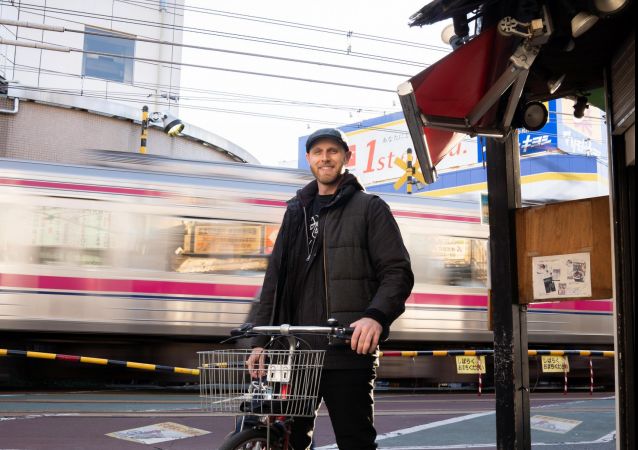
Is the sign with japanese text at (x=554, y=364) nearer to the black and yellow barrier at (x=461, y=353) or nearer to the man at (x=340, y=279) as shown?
the black and yellow barrier at (x=461, y=353)

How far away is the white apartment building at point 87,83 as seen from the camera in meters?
16.6

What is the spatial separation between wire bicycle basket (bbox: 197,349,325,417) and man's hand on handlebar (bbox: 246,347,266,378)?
0.06 feet

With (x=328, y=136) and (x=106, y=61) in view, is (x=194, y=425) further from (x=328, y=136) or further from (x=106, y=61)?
(x=106, y=61)

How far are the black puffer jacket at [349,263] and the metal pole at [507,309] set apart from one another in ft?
5.54

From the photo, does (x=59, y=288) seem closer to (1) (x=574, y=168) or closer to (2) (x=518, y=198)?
(2) (x=518, y=198)

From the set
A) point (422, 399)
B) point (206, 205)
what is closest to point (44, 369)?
point (206, 205)

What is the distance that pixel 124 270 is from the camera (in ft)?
34.9

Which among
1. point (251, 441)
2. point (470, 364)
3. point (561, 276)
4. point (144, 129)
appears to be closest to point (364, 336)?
point (251, 441)

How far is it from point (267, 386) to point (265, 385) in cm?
2

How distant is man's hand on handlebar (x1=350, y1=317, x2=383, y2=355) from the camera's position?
2869mm

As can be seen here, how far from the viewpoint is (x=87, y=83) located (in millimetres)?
20547

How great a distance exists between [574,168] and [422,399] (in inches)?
782

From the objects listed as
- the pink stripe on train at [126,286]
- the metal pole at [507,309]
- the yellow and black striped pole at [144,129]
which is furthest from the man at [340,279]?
the yellow and black striped pole at [144,129]

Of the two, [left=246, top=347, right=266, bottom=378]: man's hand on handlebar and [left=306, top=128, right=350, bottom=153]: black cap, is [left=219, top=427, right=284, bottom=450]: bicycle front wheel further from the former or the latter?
[left=306, top=128, right=350, bottom=153]: black cap
